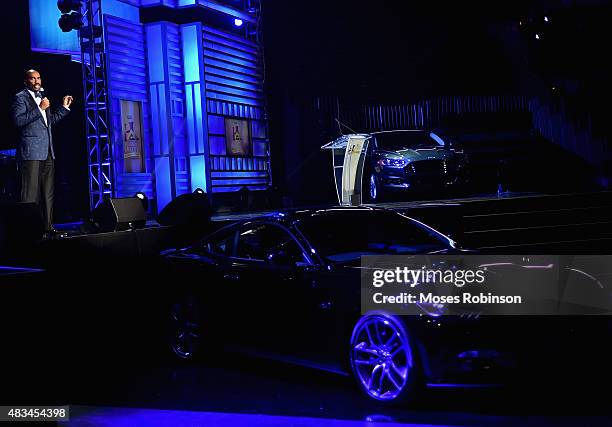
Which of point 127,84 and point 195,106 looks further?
point 195,106

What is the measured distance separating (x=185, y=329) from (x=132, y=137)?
10.3 meters

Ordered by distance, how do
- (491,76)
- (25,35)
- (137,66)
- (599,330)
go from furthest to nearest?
(491,76), (137,66), (25,35), (599,330)

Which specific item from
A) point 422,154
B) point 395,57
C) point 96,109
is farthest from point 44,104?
point 395,57

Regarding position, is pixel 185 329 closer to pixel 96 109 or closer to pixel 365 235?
pixel 365 235

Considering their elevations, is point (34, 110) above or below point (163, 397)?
above

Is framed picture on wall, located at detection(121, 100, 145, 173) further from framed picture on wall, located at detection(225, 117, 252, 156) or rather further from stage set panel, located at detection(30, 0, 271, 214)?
framed picture on wall, located at detection(225, 117, 252, 156)

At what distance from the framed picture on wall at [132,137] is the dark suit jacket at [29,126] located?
6.60 meters

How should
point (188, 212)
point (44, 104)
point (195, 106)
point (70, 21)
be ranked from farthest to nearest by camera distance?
point (195, 106) < point (70, 21) < point (188, 212) < point (44, 104)

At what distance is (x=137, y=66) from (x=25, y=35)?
3035 mm

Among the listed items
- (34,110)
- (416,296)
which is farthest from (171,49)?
(416,296)

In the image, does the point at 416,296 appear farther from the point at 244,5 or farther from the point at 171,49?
the point at 244,5

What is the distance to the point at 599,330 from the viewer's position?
190 inches

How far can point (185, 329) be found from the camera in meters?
6.82

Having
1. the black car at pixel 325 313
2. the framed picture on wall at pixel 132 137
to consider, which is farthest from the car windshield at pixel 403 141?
the black car at pixel 325 313
